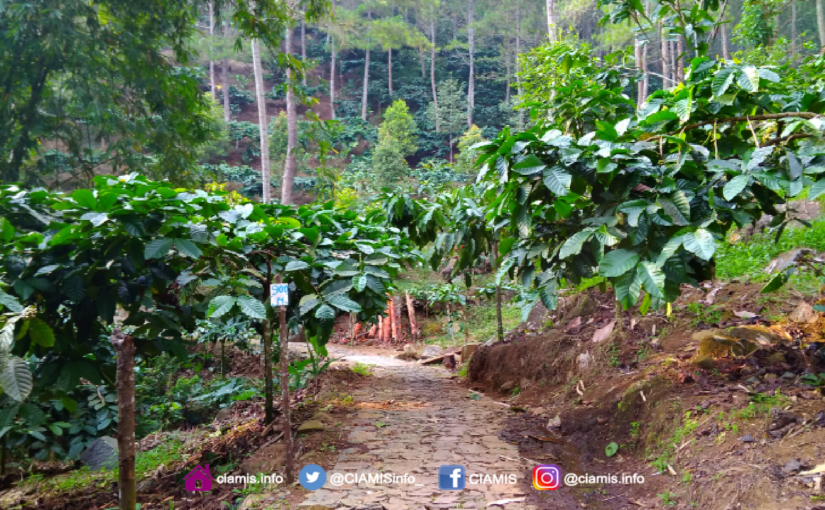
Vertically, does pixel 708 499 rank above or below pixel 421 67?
below

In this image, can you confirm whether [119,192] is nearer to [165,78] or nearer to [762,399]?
[762,399]

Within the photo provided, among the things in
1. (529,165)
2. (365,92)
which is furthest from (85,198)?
(365,92)

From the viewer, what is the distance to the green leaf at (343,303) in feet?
7.72

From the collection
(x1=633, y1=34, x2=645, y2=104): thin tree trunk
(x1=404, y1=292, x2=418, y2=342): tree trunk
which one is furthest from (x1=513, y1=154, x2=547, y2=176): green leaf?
(x1=404, y1=292, x2=418, y2=342): tree trunk

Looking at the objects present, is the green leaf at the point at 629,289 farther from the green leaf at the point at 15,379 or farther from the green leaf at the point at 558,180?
the green leaf at the point at 15,379

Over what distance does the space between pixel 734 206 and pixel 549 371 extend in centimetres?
328

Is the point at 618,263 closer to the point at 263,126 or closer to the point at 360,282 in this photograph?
the point at 360,282

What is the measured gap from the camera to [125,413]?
194cm

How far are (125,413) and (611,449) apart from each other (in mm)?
2984

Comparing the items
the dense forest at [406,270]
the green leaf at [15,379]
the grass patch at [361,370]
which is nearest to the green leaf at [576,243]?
the dense forest at [406,270]

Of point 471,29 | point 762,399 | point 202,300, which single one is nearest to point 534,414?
point 762,399

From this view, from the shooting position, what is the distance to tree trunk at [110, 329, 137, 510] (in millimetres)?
1907

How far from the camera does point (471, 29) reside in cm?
2803

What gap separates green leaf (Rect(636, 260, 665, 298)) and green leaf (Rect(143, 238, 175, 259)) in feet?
6.85
